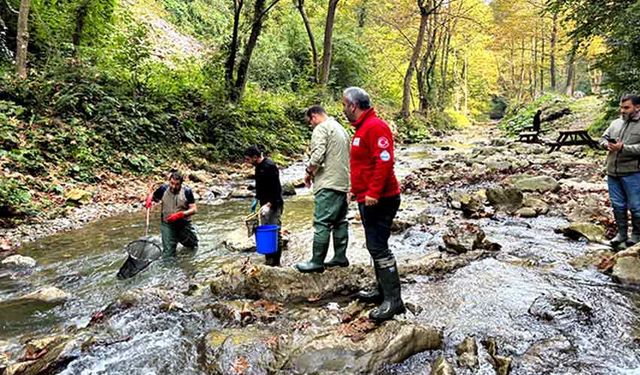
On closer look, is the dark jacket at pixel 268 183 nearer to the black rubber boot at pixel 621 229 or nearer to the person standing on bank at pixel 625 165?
the person standing on bank at pixel 625 165

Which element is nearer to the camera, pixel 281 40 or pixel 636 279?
pixel 636 279

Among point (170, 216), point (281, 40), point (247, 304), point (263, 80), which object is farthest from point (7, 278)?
point (281, 40)

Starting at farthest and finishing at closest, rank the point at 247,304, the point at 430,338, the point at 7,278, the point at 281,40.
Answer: the point at 281,40
the point at 7,278
the point at 247,304
the point at 430,338

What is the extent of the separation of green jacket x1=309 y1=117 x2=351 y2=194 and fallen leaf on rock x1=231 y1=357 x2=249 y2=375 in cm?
208

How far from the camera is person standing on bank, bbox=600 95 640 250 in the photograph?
18.9 ft

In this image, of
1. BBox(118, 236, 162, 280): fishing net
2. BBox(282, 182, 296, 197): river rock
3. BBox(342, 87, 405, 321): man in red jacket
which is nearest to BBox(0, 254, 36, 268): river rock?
BBox(118, 236, 162, 280): fishing net

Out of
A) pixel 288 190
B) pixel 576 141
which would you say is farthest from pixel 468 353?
pixel 576 141

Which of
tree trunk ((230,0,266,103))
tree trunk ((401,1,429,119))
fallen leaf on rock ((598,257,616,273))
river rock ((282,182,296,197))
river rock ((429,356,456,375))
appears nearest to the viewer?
river rock ((429,356,456,375))

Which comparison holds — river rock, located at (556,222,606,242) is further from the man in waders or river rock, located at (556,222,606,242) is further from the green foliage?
the green foliage

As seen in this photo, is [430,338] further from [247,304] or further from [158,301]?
[158,301]

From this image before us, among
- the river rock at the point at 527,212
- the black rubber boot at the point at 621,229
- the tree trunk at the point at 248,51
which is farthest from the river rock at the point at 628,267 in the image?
the tree trunk at the point at 248,51

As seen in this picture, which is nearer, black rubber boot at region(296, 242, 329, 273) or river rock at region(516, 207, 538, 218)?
black rubber boot at region(296, 242, 329, 273)

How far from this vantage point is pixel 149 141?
1399 centimetres

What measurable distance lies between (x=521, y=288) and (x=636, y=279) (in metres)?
1.26
